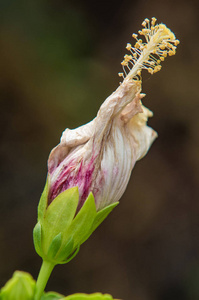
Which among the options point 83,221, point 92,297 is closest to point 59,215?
point 83,221

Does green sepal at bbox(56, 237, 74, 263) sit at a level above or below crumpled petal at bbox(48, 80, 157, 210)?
below

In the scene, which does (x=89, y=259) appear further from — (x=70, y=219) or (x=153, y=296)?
(x=70, y=219)

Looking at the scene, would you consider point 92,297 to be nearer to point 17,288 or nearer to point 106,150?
point 17,288

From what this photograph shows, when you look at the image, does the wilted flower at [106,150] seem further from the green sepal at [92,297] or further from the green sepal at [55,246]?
the green sepal at [92,297]

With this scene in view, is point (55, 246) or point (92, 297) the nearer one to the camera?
point (92, 297)

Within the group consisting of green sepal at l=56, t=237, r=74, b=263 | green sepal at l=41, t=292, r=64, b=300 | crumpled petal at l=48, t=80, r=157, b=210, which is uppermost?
crumpled petal at l=48, t=80, r=157, b=210

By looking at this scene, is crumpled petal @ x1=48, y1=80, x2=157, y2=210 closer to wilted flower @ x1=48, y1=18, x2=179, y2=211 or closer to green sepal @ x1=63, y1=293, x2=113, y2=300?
wilted flower @ x1=48, y1=18, x2=179, y2=211

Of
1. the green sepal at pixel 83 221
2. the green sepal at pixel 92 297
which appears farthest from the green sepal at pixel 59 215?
the green sepal at pixel 92 297

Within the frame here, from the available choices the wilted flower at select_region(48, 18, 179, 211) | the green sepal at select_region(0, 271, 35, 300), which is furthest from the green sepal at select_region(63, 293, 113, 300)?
the wilted flower at select_region(48, 18, 179, 211)
